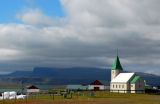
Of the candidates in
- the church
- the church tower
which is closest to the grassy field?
the church

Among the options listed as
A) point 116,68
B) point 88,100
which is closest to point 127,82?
point 116,68

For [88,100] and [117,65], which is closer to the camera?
[88,100]

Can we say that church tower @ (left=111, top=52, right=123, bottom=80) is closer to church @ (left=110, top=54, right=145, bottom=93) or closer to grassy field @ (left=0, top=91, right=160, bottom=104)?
church @ (left=110, top=54, right=145, bottom=93)

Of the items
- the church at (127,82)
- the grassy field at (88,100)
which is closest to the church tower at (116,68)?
the church at (127,82)

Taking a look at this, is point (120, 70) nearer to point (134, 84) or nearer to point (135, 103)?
point (134, 84)

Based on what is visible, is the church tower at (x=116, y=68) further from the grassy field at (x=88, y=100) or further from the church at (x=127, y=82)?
the grassy field at (x=88, y=100)

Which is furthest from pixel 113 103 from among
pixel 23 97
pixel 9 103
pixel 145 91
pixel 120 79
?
pixel 120 79

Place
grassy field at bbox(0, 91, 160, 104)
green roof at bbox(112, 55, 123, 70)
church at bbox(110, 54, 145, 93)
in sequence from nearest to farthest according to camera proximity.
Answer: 1. grassy field at bbox(0, 91, 160, 104)
2. church at bbox(110, 54, 145, 93)
3. green roof at bbox(112, 55, 123, 70)

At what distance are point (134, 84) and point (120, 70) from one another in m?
12.3

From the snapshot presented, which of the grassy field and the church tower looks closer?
the grassy field

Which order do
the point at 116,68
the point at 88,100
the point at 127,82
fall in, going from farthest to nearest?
the point at 116,68, the point at 127,82, the point at 88,100

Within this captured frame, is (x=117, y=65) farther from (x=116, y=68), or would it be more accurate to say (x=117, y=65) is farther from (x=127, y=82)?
(x=127, y=82)

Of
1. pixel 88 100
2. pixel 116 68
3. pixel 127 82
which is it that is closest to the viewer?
pixel 88 100

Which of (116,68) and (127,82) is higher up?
(116,68)
